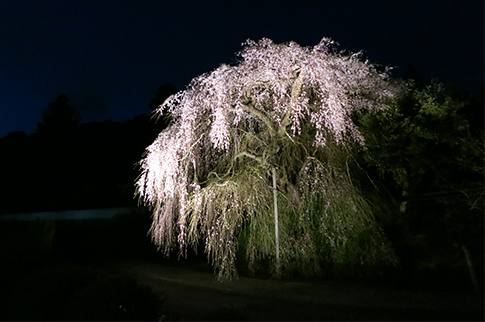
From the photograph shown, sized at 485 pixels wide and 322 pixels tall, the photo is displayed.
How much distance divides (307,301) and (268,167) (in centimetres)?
348

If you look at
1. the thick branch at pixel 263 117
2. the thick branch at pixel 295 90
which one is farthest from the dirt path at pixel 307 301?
the thick branch at pixel 295 90

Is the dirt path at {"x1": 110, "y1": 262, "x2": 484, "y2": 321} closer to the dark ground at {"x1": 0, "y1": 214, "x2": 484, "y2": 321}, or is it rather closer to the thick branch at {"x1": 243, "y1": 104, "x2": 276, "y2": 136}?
the dark ground at {"x1": 0, "y1": 214, "x2": 484, "y2": 321}

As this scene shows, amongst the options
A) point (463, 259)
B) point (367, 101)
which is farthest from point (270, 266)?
point (367, 101)

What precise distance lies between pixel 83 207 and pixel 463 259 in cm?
2161

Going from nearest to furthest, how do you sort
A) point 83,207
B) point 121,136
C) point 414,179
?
point 414,179 < point 83,207 < point 121,136

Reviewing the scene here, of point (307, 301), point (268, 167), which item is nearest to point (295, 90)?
point (268, 167)

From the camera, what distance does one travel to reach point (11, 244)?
407 inches

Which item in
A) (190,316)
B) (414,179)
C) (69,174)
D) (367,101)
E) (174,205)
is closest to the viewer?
(190,316)

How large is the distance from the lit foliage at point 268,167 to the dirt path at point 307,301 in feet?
1.97

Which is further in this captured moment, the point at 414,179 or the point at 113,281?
the point at 414,179

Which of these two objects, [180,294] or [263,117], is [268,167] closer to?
[263,117]

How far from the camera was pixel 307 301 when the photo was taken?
7.97 metres

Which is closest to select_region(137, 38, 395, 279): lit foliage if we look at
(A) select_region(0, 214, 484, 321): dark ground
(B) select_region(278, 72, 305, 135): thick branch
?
(B) select_region(278, 72, 305, 135): thick branch

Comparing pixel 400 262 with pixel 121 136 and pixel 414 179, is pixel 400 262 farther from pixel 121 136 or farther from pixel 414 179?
pixel 121 136
